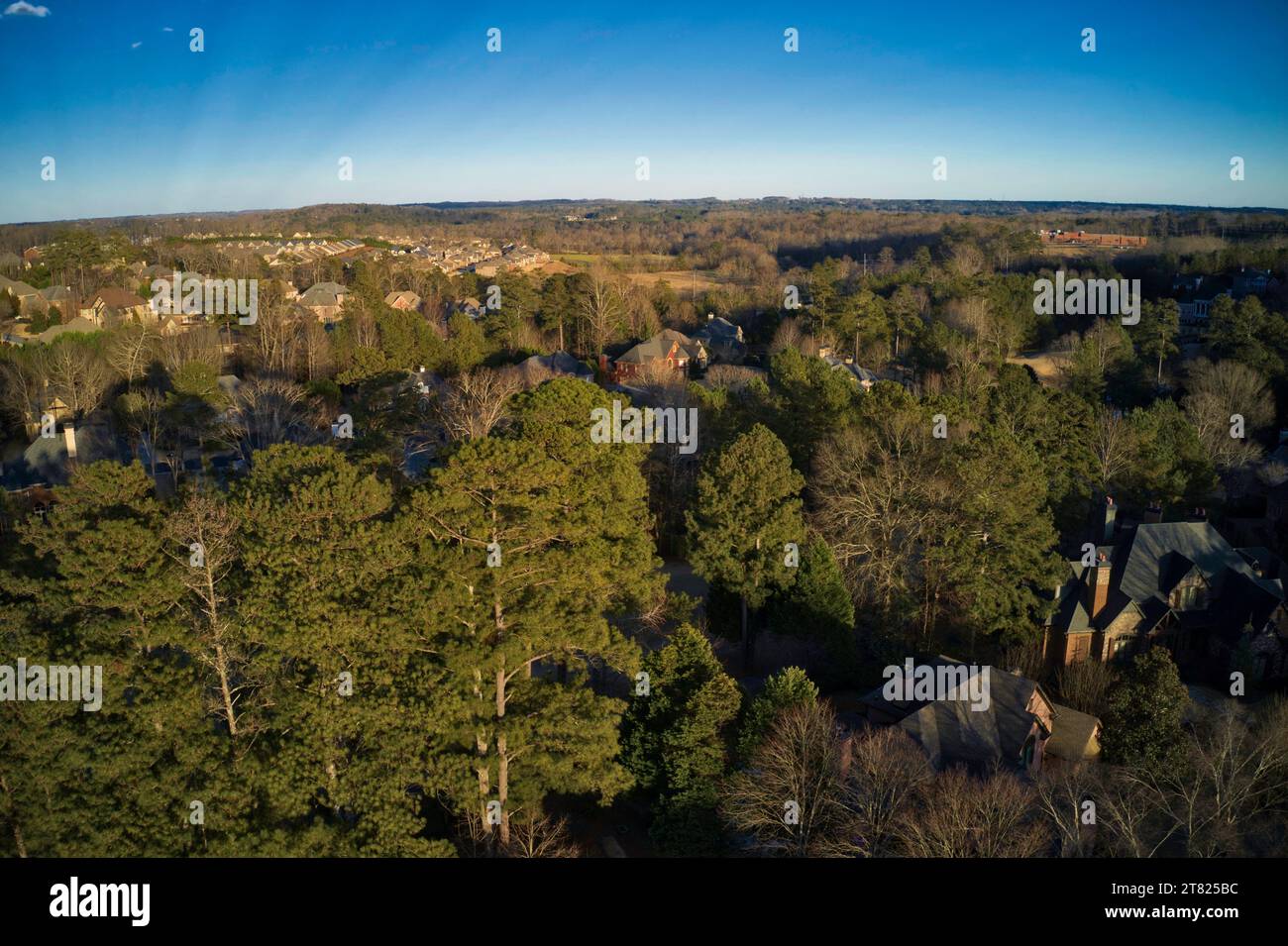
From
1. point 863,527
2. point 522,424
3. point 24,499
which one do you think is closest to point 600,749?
point 522,424

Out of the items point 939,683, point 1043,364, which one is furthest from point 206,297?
point 939,683

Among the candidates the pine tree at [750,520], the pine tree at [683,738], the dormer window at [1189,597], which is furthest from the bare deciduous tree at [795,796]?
the dormer window at [1189,597]

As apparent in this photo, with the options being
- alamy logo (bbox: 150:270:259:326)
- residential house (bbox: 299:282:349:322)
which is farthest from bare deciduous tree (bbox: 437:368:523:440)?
residential house (bbox: 299:282:349:322)

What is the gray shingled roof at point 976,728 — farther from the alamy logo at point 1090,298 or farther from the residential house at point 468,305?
the residential house at point 468,305

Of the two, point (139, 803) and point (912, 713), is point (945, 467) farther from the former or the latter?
point (139, 803)

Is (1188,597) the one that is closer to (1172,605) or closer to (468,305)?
(1172,605)

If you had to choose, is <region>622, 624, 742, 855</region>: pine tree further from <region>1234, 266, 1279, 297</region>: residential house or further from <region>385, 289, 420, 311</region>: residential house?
<region>1234, 266, 1279, 297</region>: residential house

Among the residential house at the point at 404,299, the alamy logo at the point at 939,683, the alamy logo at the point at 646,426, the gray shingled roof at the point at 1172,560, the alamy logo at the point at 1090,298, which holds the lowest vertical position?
the alamy logo at the point at 939,683
